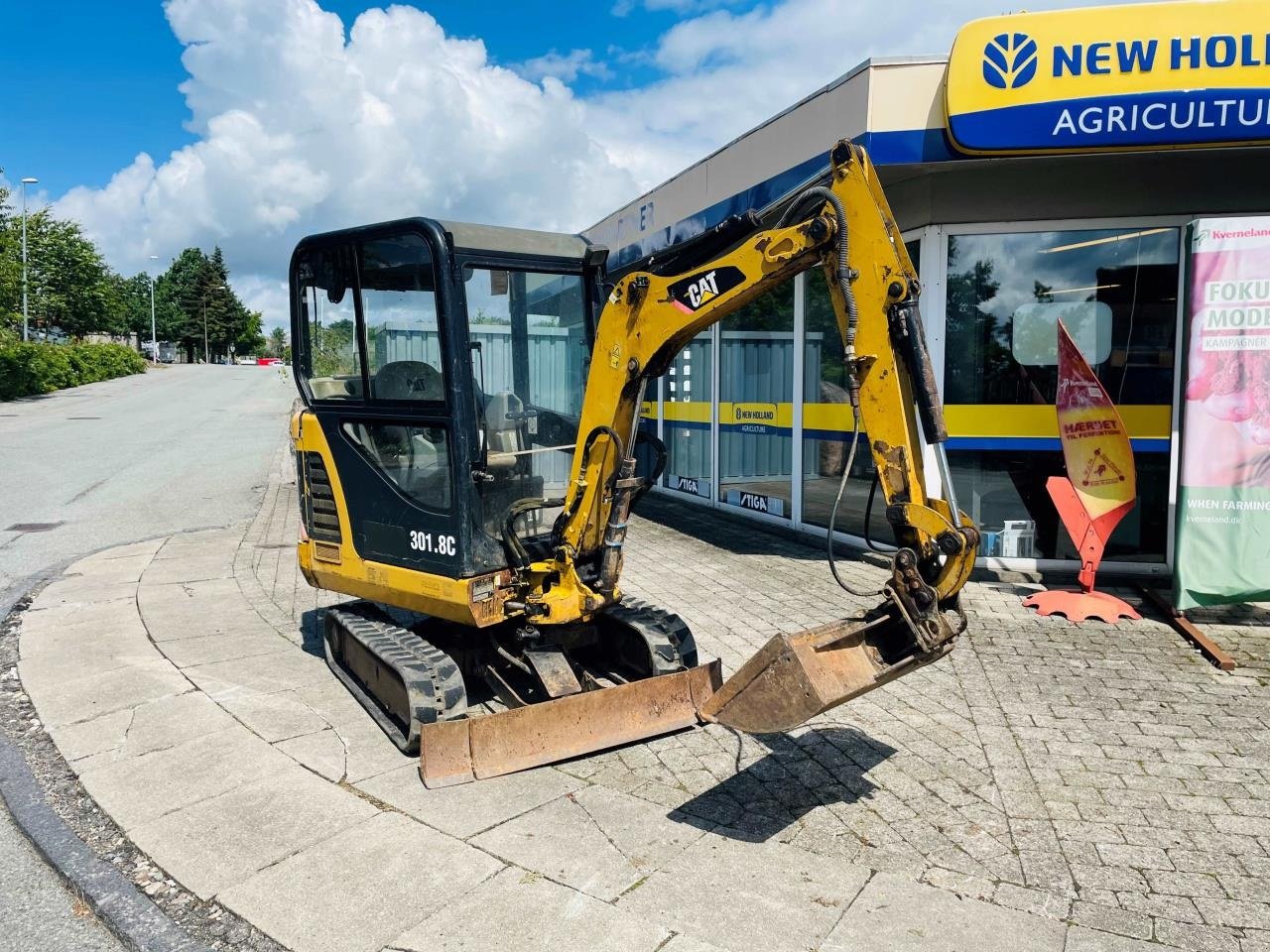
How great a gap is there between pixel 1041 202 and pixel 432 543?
20.7ft

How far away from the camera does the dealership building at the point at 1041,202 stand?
7012mm

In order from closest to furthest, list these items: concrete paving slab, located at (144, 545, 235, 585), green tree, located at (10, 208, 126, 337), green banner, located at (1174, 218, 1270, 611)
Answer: green banner, located at (1174, 218, 1270, 611)
concrete paving slab, located at (144, 545, 235, 585)
green tree, located at (10, 208, 126, 337)

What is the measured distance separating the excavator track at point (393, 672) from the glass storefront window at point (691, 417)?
7.06m

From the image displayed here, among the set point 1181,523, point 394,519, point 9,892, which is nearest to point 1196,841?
point 1181,523

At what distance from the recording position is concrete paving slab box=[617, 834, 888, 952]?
10.1 ft

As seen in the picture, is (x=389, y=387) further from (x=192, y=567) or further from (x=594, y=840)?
(x=192, y=567)

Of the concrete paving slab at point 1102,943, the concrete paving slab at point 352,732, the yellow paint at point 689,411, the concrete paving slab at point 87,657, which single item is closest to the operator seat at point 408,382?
the concrete paving slab at point 352,732

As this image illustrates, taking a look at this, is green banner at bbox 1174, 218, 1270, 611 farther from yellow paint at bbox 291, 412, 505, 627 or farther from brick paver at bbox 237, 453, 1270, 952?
yellow paint at bbox 291, 412, 505, 627

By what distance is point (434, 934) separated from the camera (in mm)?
3080

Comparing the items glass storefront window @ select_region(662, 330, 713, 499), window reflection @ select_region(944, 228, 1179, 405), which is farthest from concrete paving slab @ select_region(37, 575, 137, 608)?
window reflection @ select_region(944, 228, 1179, 405)

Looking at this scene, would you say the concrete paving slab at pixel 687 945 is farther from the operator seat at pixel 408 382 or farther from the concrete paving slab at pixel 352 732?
the operator seat at pixel 408 382

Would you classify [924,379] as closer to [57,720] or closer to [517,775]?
[517,775]

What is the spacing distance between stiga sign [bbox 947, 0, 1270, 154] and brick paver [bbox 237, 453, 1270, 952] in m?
3.74

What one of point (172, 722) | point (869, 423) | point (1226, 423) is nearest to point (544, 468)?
point (869, 423)
